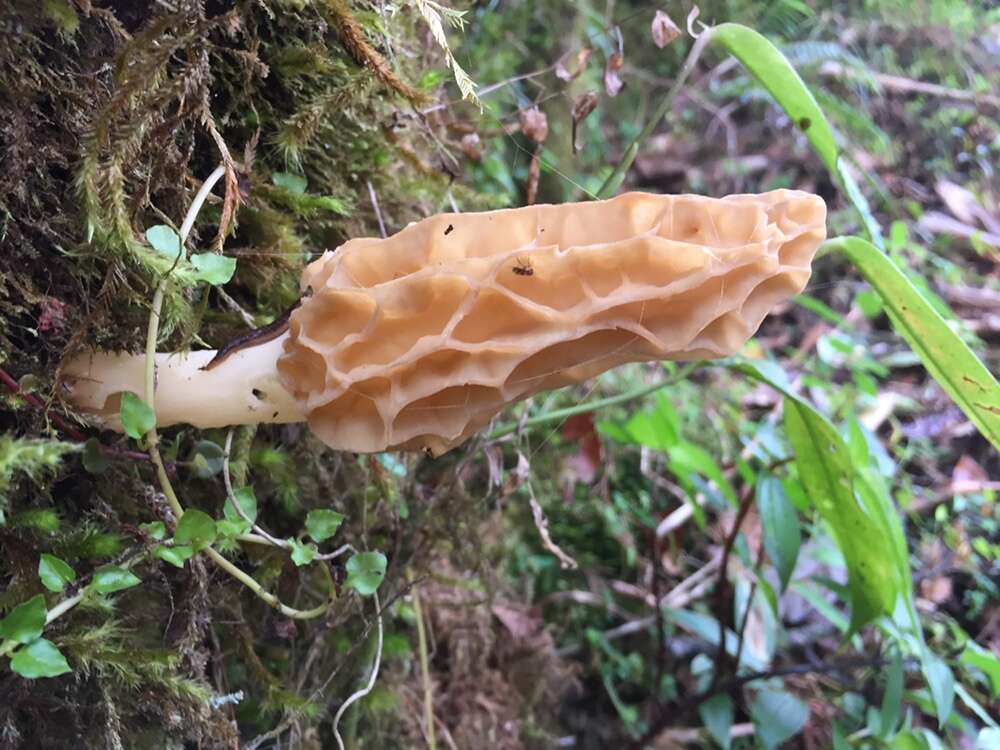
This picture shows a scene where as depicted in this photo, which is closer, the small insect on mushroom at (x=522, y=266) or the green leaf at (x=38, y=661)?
the green leaf at (x=38, y=661)

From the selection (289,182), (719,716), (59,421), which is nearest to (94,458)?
(59,421)

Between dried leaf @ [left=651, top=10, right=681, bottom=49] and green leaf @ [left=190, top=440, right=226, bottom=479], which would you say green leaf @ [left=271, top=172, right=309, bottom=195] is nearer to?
green leaf @ [left=190, top=440, right=226, bottom=479]

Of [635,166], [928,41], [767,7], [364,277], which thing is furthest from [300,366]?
[928,41]

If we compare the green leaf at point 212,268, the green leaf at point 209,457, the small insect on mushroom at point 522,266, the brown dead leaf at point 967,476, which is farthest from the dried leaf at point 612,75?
the brown dead leaf at point 967,476

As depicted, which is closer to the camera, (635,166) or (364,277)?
(364,277)

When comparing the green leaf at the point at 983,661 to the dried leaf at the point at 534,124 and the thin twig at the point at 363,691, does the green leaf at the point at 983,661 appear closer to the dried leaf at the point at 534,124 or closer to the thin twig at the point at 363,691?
the thin twig at the point at 363,691

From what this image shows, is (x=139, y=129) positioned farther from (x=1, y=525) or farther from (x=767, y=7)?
(x=767, y=7)
